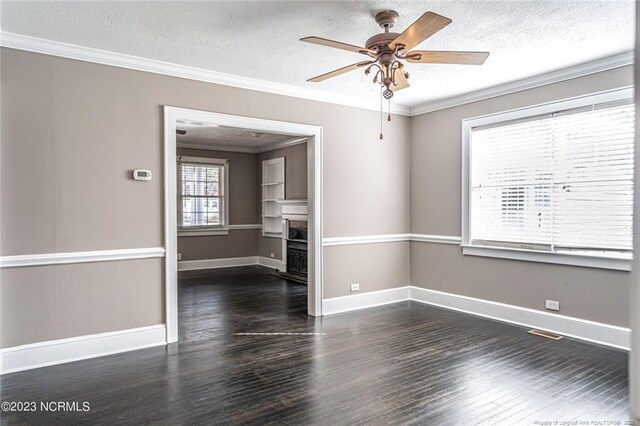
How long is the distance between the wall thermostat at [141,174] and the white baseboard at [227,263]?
4724mm

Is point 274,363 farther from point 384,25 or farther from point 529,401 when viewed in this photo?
point 384,25

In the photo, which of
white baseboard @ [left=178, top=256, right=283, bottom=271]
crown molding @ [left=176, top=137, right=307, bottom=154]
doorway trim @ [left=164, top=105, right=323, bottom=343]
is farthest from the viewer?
white baseboard @ [left=178, top=256, right=283, bottom=271]

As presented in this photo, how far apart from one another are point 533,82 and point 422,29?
2.62 metres

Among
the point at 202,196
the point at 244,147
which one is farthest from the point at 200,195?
the point at 244,147

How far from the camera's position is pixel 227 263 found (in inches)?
354

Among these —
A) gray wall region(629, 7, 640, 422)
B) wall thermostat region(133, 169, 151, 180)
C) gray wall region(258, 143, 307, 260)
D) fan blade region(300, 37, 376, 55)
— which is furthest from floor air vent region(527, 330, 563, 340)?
gray wall region(258, 143, 307, 260)

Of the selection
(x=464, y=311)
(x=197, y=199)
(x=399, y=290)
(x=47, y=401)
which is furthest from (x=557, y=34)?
(x=197, y=199)

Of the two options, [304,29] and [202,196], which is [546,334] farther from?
[202,196]

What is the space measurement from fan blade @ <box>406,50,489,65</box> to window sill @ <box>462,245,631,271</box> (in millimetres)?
2399

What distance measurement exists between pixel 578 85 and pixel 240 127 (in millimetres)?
3528

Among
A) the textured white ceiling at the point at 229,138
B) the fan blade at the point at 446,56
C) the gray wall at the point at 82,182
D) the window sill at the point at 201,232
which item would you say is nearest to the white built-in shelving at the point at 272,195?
the textured white ceiling at the point at 229,138

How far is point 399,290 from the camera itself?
5805 millimetres

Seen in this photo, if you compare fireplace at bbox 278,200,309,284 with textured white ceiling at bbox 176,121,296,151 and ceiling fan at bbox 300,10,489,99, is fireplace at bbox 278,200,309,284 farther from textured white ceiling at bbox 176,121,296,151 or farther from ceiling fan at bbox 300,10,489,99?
ceiling fan at bbox 300,10,489,99

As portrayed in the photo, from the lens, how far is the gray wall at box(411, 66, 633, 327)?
12.8 feet
